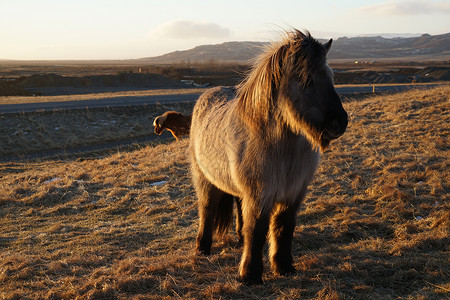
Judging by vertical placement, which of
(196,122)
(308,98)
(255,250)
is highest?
(308,98)

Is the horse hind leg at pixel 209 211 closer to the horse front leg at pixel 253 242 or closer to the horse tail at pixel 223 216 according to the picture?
the horse tail at pixel 223 216

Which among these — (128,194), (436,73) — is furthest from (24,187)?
(436,73)

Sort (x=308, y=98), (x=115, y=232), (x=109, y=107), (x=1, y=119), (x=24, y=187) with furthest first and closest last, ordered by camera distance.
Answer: (x=109, y=107)
(x=1, y=119)
(x=24, y=187)
(x=115, y=232)
(x=308, y=98)

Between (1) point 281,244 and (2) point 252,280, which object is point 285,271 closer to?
(1) point 281,244

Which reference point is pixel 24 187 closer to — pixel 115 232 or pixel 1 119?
pixel 115 232

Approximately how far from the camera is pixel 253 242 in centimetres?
407

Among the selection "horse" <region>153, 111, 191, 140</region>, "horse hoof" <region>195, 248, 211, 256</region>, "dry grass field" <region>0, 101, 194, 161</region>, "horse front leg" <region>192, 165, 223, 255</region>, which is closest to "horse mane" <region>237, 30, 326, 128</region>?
"horse front leg" <region>192, 165, 223, 255</region>

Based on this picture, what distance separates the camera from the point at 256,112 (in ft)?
12.7

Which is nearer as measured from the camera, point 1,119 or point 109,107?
point 1,119

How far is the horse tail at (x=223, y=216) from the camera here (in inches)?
214

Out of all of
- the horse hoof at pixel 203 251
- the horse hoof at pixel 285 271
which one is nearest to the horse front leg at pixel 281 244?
the horse hoof at pixel 285 271

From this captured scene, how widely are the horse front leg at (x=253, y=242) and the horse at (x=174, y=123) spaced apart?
3010 mm

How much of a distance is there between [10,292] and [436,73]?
170ft

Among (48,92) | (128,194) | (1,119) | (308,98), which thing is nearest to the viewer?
(308,98)
